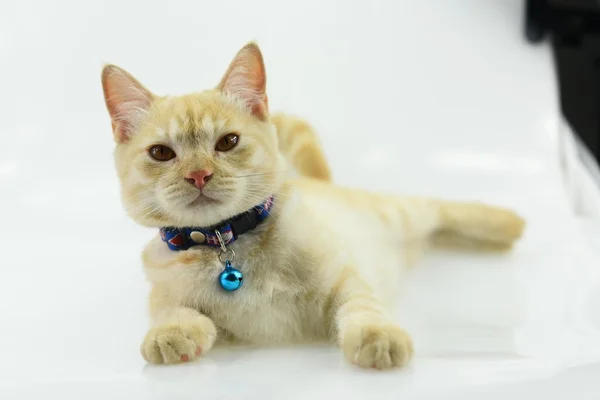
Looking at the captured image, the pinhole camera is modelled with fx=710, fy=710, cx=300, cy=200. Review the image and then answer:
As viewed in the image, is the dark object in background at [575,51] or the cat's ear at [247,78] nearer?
the cat's ear at [247,78]

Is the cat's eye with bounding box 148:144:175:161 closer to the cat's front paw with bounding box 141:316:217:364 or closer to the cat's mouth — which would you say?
the cat's mouth

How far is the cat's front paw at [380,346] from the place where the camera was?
35.2 inches

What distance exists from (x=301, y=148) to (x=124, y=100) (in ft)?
1.77

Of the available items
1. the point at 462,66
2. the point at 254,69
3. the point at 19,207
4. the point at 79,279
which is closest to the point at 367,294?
→ the point at 254,69

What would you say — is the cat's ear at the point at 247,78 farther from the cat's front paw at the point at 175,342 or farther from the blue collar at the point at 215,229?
the cat's front paw at the point at 175,342

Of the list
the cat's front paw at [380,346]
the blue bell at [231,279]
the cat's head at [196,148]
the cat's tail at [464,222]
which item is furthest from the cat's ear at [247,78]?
the cat's tail at [464,222]

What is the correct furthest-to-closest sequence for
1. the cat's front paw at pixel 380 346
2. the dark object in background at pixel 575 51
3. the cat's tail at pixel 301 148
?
the dark object in background at pixel 575 51, the cat's tail at pixel 301 148, the cat's front paw at pixel 380 346

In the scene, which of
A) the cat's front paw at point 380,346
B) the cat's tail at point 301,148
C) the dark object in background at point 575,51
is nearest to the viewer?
the cat's front paw at point 380,346

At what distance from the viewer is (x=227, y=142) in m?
0.97

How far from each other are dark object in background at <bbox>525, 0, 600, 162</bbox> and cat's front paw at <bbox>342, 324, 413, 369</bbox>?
138cm

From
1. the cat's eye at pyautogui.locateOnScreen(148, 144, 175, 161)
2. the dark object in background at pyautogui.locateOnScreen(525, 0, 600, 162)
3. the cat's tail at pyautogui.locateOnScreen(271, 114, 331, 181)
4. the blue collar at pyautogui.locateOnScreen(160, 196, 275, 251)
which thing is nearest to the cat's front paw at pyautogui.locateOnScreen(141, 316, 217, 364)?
the blue collar at pyautogui.locateOnScreen(160, 196, 275, 251)

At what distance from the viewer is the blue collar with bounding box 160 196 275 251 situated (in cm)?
99

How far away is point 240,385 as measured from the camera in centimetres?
93

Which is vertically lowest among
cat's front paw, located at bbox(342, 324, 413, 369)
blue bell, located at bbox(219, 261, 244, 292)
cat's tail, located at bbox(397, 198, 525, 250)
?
cat's tail, located at bbox(397, 198, 525, 250)
